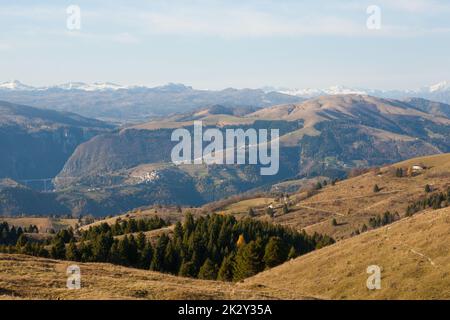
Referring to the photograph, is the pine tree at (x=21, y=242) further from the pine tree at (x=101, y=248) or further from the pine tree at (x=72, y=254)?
the pine tree at (x=101, y=248)

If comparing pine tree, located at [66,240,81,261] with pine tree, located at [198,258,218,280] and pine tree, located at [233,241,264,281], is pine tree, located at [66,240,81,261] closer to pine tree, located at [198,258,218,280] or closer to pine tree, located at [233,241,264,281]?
pine tree, located at [198,258,218,280]

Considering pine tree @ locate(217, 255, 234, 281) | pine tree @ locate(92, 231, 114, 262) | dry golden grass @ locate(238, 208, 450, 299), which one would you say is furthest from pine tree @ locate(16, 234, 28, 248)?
dry golden grass @ locate(238, 208, 450, 299)

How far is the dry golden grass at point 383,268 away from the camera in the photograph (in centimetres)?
5059

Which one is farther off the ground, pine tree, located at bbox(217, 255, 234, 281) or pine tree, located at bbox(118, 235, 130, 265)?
pine tree, located at bbox(217, 255, 234, 281)

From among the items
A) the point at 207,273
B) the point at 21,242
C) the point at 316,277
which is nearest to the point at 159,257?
the point at 207,273

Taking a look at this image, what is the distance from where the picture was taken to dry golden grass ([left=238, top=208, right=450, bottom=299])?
5059cm

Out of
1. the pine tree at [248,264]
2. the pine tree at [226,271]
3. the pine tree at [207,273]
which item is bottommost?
the pine tree at [207,273]

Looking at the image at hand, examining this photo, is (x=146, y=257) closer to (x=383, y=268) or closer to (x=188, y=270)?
(x=188, y=270)

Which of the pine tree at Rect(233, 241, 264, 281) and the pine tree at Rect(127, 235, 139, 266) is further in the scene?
the pine tree at Rect(127, 235, 139, 266)

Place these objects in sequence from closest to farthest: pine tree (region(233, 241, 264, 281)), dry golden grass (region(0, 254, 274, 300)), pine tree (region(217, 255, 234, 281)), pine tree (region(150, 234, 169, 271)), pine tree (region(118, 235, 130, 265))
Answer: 1. dry golden grass (region(0, 254, 274, 300))
2. pine tree (region(233, 241, 264, 281))
3. pine tree (region(217, 255, 234, 281))
4. pine tree (region(150, 234, 169, 271))
5. pine tree (region(118, 235, 130, 265))

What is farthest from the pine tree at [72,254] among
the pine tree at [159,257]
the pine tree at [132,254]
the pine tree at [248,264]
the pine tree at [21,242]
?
the pine tree at [248,264]

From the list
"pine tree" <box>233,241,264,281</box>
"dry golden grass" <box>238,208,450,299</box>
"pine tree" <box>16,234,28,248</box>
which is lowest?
"pine tree" <box>16,234,28,248</box>
